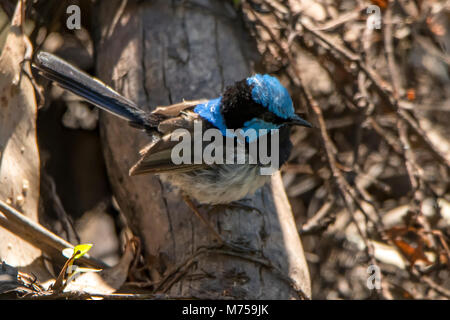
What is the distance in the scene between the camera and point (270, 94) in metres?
3.20

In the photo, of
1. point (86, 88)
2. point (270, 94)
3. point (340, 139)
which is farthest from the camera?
point (340, 139)

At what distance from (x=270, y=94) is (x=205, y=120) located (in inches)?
17.3

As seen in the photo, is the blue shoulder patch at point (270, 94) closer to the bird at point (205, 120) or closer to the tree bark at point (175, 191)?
the bird at point (205, 120)

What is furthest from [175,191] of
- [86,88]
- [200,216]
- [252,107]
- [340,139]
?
[340,139]

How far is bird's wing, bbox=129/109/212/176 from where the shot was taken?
3.19 meters

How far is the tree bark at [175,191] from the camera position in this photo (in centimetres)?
298

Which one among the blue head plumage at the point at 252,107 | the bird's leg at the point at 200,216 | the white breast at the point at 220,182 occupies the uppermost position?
the blue head plumage at the point at 252,107

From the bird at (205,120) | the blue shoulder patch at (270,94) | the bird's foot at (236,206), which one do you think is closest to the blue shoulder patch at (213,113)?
the bird at (205,120)

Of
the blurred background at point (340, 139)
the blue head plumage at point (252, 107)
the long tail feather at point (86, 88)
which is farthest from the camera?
the blurred background at point (340, 139)

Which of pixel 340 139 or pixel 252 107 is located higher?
pixel 340 139

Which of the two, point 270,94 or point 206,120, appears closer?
point 270,94

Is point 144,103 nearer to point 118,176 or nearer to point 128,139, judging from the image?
point 128,139

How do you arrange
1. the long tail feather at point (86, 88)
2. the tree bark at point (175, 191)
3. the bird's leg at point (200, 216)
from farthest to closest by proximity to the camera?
the long tail feather at point (86, 88) < the bird's leg at point (200, 216) < the tree bark at point (175, 191)

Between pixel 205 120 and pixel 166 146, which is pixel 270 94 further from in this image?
pixel 166 146
